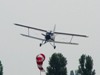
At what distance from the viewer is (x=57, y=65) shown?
415ft

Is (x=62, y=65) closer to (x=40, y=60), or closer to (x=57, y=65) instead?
(x=57, y=65)

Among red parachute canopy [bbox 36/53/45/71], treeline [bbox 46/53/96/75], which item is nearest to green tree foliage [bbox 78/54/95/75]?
treeline [bbox 46/53/96/75]

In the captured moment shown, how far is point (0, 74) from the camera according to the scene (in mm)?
123812

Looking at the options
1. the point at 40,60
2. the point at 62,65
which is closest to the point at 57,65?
the point at 62,65

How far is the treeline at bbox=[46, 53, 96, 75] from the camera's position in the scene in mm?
125250

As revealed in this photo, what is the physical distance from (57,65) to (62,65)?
4.26 feet

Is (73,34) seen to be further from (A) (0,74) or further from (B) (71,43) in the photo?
(A) (0,74)

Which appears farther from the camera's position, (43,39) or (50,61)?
(50,61)

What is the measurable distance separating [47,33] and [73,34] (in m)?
13.1

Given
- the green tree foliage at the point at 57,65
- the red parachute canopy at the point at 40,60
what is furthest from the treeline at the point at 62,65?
the red parachute canopy at the point at 40,60

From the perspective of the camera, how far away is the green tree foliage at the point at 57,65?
12500 centimetres

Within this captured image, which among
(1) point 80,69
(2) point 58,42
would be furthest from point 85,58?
(2) point 58,42

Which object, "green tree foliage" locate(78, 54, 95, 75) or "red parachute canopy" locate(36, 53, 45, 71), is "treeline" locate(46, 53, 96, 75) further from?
"red parachute canopy" locate(36, 53, 45, 71)

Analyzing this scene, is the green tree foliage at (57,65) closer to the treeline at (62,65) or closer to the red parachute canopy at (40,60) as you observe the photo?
the treeline at (62,65)
